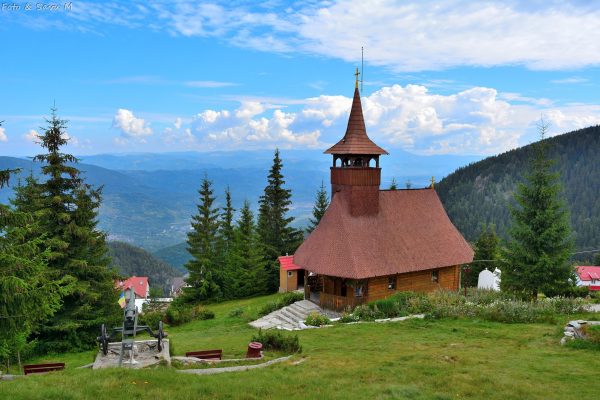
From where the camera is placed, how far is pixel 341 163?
25.6 m

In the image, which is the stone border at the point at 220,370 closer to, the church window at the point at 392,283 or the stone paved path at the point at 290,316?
the stone paved path at the point at 290,316

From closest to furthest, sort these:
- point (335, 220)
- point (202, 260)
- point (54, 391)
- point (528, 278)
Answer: point (54, 391), point (528, 278), point (335, 220), point (202, 260)

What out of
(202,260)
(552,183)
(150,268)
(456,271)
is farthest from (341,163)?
(150,268)

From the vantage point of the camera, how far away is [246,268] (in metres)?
36.1

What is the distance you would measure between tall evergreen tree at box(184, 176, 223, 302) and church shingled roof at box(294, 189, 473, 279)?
582 inches

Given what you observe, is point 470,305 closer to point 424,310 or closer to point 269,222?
point 424,310

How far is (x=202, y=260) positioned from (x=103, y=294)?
16460 mm

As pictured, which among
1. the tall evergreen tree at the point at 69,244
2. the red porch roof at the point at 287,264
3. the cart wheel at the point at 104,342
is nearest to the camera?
the cart wheel at the point at 104,342

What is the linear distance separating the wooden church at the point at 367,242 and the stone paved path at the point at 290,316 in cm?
66

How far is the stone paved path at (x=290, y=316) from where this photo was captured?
2159 centimetres

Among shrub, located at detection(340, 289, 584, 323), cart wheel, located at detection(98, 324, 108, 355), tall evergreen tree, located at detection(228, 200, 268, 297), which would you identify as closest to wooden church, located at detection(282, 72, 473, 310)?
shrub, located at detection(340, 289, 584, 323)

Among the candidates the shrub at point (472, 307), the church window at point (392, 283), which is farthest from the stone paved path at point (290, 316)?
the church window at point (392, 283)

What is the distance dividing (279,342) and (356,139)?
46.4 ft

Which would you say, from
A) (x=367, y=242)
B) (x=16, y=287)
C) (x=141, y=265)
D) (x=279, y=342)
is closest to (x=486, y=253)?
(x=367, y=242)
